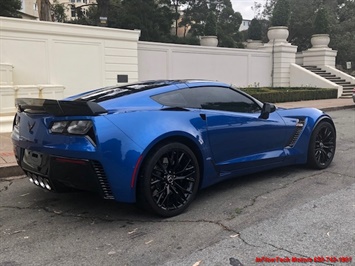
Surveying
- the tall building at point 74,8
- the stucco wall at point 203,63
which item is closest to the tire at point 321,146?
the stucco wall at point 203,63

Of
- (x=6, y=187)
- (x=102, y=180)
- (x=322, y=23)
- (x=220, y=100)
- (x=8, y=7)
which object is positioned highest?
(x=8, y=7)

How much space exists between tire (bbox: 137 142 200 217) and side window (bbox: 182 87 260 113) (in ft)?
2.23

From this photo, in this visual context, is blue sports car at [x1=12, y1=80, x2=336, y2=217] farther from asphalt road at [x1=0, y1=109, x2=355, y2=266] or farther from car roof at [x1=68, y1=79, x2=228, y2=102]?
asphalt road at [x1=0, y1=109, x2=355, y2=266]

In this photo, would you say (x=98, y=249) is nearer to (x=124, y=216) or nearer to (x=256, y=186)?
(x=124, y=216)

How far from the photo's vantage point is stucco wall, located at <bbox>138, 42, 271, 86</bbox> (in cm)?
1598

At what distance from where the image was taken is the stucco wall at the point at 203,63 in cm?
1598

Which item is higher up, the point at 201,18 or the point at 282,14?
the point at 201,18

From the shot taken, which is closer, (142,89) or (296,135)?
(142,89)

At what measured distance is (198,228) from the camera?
3.62 m

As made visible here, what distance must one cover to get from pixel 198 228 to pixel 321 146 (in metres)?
2.90

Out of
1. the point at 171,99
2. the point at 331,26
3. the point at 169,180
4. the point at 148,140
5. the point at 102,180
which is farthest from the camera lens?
the point at 331,26

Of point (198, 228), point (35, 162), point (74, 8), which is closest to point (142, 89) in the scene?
point (35, 162)

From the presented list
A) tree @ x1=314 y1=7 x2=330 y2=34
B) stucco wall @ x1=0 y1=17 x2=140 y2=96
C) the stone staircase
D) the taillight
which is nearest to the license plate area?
the taillight

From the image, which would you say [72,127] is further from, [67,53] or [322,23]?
[322,23]
